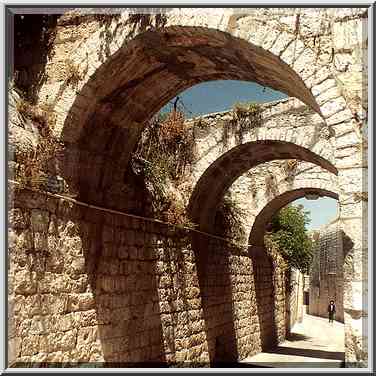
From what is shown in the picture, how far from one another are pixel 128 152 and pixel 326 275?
2444 centimetres

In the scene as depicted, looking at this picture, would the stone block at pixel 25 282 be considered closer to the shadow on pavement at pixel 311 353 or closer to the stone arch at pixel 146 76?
the stone arch at pixel 146 76

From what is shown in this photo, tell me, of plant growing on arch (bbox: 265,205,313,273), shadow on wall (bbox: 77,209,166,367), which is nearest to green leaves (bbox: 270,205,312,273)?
plant growing on arch (bbox: 265,205,313,273)

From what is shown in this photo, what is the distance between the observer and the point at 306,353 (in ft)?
43.2

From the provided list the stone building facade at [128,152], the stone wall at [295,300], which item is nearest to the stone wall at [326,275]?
the stone wall at [295,300]

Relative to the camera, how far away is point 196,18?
4926 millimetres

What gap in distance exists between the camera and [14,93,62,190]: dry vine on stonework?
194 inches

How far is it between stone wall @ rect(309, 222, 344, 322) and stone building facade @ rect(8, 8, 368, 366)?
1942cm

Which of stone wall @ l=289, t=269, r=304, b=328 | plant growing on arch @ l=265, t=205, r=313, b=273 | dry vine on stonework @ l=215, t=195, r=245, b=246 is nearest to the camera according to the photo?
dry vine on stonework @ l=215, t=195, r=245, b=246

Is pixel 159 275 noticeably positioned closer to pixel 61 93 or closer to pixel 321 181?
pixel 61 93

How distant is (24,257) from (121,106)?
2.18 meters

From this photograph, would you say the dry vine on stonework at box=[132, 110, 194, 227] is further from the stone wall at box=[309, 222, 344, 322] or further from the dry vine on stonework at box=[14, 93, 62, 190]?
the stone wall at box=[309, 222, 344, 322]

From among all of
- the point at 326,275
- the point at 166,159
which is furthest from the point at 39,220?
the point at 326,275

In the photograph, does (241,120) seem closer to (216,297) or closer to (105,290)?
(216,297)

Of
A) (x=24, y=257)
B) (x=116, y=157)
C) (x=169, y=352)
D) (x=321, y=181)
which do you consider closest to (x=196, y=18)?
(x=116, y=157)
